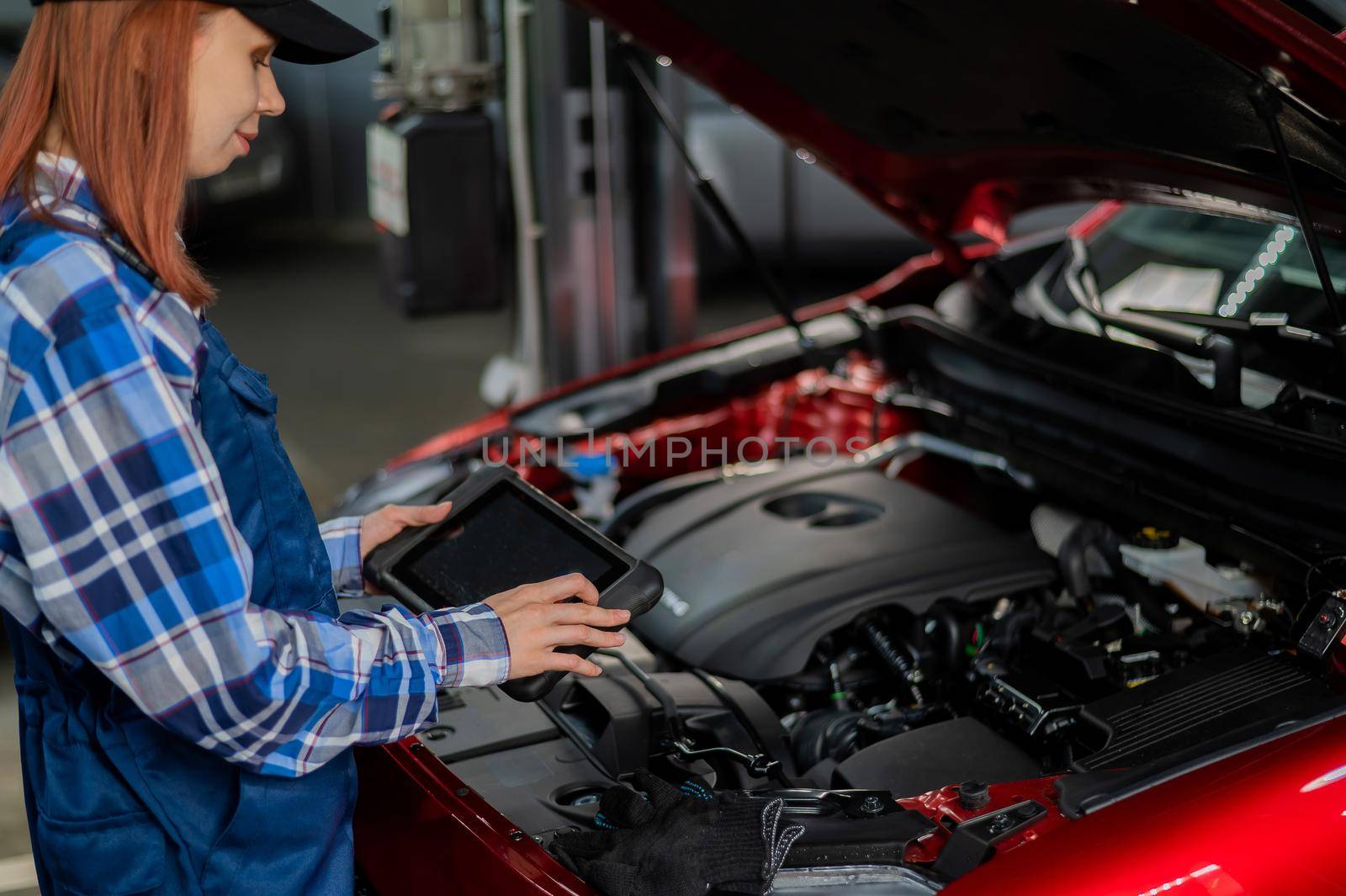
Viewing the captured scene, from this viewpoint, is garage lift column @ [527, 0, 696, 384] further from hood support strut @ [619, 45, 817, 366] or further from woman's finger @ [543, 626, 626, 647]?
woman's finger @ [543, 626, 626, 647]

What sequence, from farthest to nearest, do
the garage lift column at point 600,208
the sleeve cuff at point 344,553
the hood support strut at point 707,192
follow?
the garage lift column at point 600,208 → the hood support strut at point 707,192 → the sleeve cuff at point 344,553

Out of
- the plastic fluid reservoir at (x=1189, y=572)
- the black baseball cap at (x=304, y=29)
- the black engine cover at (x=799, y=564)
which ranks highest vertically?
the black baseball cap at (x=304, y=29)

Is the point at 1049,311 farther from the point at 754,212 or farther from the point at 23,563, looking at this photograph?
the point at 754,212

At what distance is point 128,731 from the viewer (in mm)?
1100

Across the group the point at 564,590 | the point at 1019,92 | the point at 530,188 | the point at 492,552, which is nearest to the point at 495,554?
the point at 492,552

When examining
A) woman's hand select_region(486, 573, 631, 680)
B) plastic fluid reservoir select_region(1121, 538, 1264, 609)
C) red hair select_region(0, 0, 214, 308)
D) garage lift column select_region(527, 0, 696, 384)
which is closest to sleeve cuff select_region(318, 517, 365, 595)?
woman's hand select_region(486, 573, 631, 680)

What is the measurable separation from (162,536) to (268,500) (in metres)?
0.13

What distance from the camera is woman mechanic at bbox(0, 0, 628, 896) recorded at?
0.95m

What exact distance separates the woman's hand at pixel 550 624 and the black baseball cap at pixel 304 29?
477 millimetres

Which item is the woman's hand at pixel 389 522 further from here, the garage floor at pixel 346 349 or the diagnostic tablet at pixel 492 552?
the garage floor at pixel 346 349

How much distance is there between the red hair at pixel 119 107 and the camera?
0.97 metres

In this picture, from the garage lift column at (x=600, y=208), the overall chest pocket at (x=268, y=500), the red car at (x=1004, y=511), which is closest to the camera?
the overall chest pocket at (x=268, y=500)

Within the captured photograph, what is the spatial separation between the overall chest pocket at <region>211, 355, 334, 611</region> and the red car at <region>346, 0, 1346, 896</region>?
0.35 metres

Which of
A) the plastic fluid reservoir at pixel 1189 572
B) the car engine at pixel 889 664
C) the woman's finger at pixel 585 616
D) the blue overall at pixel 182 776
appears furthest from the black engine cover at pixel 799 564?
the blue overall at pixel 182 776
